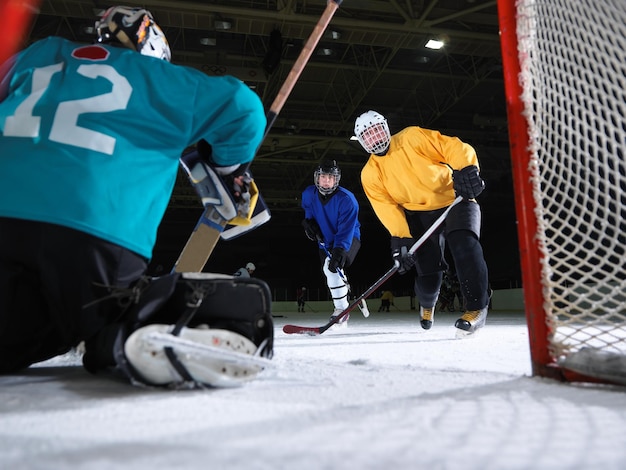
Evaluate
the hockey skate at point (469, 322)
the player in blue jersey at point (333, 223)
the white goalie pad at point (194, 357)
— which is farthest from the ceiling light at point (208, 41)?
the white goalie pad at point (194, 357)

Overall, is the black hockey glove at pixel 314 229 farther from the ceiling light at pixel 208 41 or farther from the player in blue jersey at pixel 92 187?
the ceiling light at pixel 208 41

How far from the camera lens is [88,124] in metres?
1.17

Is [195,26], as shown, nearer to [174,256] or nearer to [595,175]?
[595,175]

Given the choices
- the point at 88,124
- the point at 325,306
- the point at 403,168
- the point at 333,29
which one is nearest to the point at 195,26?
the point at 333,29

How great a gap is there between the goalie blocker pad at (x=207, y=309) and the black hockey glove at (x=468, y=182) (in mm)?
1727

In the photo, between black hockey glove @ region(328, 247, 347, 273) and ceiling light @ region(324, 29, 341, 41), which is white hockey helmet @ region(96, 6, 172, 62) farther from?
ceiling light @ region(324, 29, 341, 41)

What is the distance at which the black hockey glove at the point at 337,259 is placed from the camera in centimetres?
421

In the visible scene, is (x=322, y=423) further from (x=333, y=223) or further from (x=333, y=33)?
(x=333, y=33)

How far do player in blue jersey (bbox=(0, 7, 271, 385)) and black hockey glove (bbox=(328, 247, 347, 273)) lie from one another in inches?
115

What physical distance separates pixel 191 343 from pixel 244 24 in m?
6.90

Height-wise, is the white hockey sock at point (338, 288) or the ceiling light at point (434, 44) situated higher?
the ceiling light at point (434, 44)

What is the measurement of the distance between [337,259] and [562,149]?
9.49 feet

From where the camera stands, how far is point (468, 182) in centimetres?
267

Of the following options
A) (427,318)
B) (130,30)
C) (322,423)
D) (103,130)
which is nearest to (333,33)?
(427,318)
